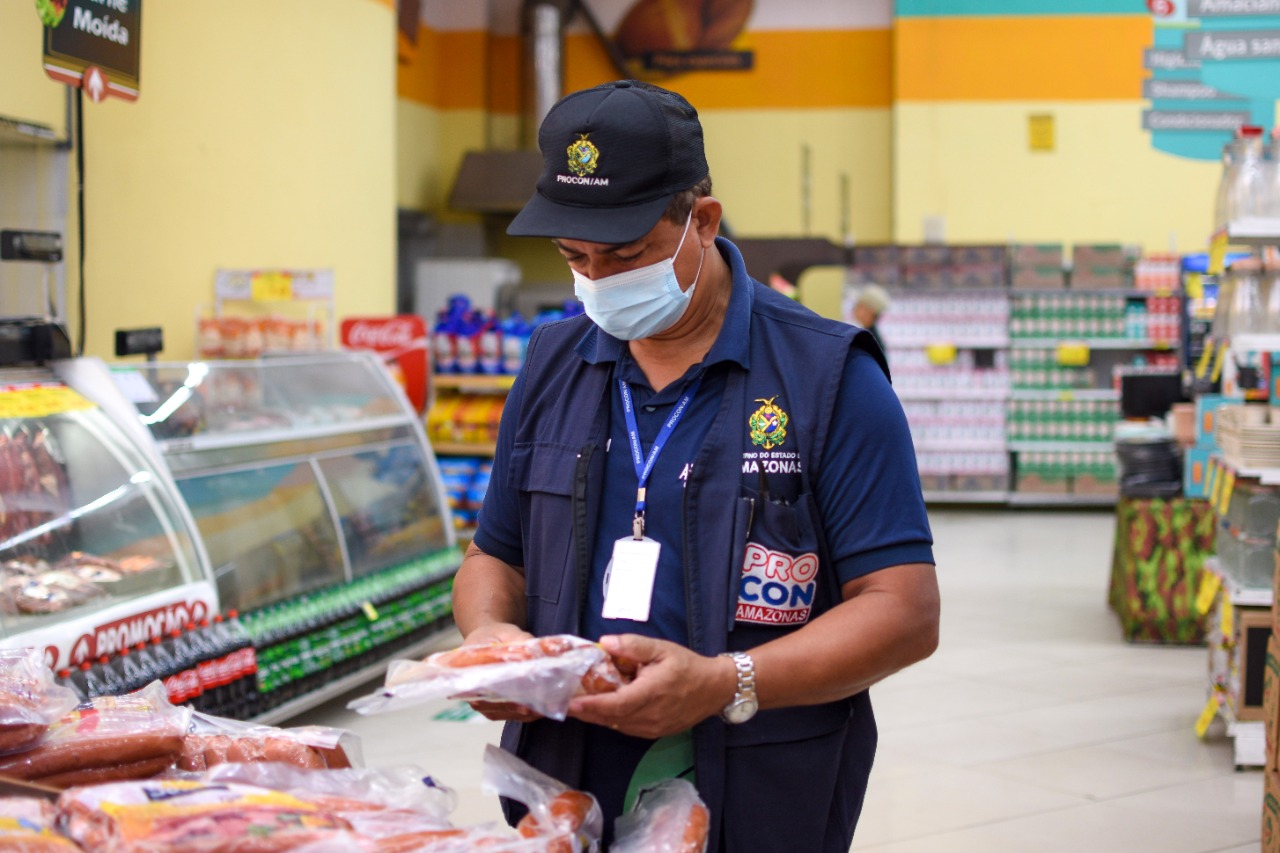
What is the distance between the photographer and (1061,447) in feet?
42.4

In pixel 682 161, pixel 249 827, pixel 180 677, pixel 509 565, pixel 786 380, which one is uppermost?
pixel 682 161

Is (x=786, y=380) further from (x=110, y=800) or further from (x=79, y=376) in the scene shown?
(x=79, y=376)

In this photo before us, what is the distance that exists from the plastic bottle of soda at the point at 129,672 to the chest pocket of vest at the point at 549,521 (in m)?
2.48

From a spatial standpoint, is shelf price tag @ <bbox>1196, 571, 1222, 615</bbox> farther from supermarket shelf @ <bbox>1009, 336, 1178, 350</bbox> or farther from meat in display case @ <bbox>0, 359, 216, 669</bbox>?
supermarket shelf @ <bbox>1009, 336, 1178, 350</bbox>

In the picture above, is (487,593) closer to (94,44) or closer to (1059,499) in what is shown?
(94,44)

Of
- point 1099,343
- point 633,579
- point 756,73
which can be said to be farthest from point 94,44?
point 756,73

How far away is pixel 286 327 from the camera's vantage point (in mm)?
6980

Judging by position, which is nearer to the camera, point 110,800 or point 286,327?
point 110,800

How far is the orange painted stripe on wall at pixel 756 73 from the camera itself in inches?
587

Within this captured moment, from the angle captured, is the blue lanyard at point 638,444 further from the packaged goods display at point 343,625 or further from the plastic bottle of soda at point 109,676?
the packaged goods display at point 343,625

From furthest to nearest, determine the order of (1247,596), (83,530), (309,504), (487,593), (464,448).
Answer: (464,448)
(309,504)
(1247,596)
(83,530)
(487,593)

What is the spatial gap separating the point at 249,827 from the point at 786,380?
87 cm

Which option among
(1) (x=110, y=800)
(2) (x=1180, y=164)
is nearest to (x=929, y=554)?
(1) (x=110, y=800)

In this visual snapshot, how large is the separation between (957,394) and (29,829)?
12.5m
